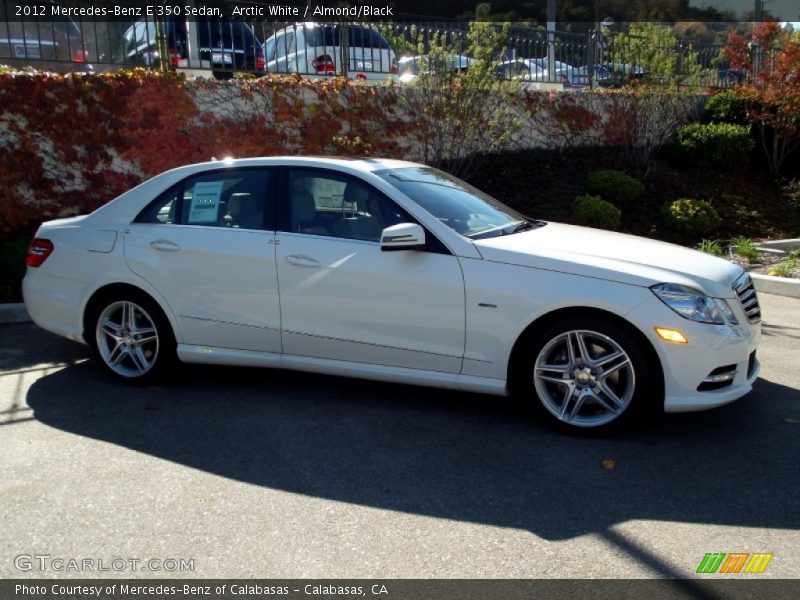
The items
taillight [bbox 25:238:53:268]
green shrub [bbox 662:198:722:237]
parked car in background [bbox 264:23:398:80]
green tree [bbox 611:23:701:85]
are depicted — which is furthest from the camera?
green tree [bbox 611:23:701:85]

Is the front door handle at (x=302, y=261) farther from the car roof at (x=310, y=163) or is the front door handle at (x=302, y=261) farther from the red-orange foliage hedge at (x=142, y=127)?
the red-orange foliage hedge at (x=142, y=127)

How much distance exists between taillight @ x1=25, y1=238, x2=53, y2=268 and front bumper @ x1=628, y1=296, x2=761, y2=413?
164 inches

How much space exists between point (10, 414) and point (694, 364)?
4.27m

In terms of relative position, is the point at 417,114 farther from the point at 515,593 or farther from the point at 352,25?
the point at 515,593

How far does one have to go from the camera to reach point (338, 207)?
17.9 ft

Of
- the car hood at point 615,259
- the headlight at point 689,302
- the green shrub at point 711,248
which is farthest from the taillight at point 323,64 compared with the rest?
the headlight at point 689,302

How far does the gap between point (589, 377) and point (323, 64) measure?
30.2 feet

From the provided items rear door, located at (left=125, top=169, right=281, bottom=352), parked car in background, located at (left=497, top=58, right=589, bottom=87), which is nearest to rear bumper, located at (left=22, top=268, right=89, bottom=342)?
rear door, located at (left=125, top=169, right=281, bottom=352)

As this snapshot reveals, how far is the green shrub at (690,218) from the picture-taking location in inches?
474

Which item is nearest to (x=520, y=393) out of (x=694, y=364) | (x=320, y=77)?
(x=694, y=364)

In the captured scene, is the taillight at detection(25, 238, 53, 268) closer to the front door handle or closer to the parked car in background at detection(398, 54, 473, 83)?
the front door handle

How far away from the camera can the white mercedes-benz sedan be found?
4.69 metres

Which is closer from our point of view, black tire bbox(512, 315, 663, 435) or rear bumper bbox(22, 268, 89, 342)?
black tire bbox(512, 315, 663, 435)

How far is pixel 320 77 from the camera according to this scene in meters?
12.6
